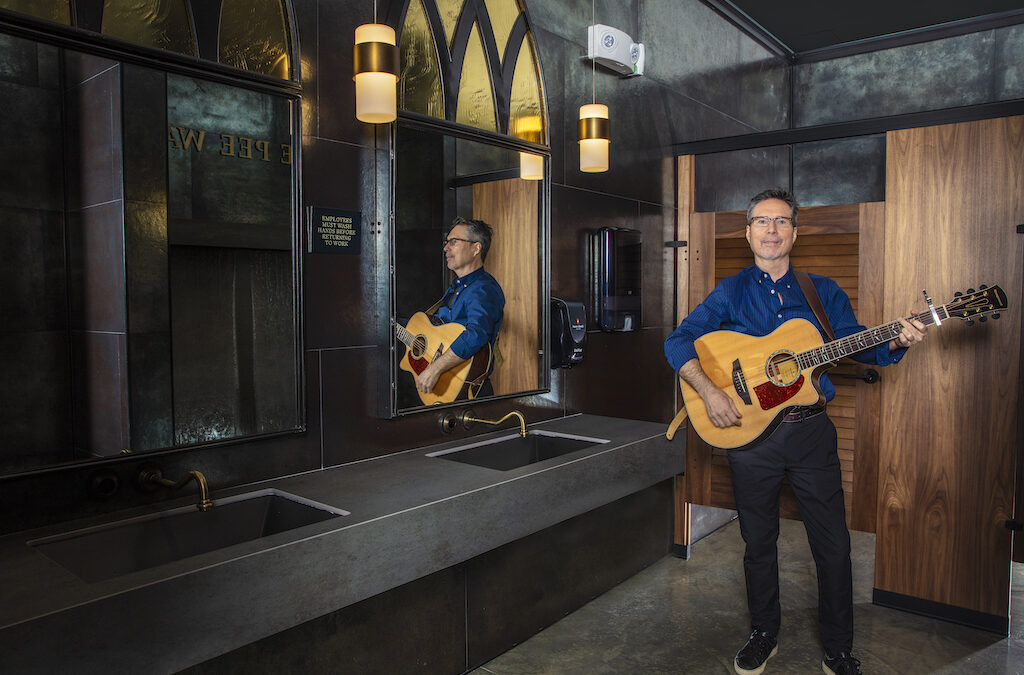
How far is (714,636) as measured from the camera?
10.5 feet

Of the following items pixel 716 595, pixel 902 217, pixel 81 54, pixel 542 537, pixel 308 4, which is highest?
pixel 308 4

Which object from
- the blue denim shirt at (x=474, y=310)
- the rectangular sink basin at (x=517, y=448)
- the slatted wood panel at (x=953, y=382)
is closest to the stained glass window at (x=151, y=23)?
the blue denim shirt at (x=474, y=310)

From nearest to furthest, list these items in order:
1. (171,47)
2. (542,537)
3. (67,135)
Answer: (67,135) < (171,47) < (542,537)

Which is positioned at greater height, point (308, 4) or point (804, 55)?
point (804, 55)

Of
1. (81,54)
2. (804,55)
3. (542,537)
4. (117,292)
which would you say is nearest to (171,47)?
(81,54)

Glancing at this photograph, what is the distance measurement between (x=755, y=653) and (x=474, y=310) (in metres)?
1.76

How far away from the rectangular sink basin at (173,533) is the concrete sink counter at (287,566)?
5 centimetres

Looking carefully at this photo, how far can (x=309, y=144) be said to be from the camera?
2.45 m

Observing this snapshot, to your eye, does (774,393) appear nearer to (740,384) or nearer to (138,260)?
(740,384)

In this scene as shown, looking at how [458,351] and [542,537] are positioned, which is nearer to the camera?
[458,351]

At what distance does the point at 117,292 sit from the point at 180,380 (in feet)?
1.00

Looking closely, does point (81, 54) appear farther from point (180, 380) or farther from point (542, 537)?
point (542, 537)

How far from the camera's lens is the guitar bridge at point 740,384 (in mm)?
2957

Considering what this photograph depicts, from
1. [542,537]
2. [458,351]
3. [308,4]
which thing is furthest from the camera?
[542,537]
